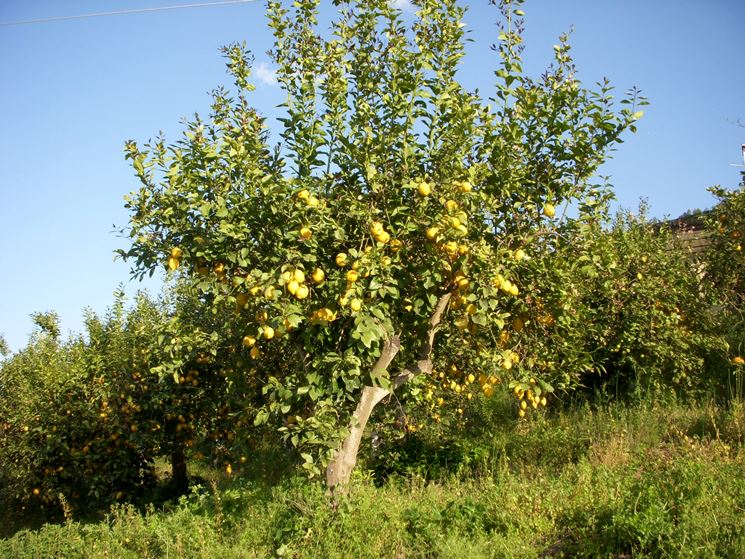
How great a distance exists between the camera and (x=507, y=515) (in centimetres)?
466

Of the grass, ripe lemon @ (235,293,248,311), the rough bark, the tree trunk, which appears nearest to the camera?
the grass

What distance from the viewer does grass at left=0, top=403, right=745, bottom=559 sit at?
4.08 meters

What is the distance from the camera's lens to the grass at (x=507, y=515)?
13.4ft

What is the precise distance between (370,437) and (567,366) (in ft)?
7.50

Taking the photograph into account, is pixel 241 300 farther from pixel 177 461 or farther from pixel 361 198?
pixel 177 461

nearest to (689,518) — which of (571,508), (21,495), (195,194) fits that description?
(571,508)

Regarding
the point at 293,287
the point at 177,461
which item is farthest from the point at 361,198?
the point at 177,461

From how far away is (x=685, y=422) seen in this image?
669 cm

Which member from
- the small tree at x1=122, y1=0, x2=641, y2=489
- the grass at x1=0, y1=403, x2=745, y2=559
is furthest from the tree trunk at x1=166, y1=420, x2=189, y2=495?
the small tree at x1=122, y1=0, x2=641, y2=489

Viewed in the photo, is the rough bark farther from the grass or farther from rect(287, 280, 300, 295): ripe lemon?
rect(287, 280, 300, 295): ripe lemon

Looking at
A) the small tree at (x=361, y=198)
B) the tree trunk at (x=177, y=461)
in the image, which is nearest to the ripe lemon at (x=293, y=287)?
the small tree at (x=361, y=198)

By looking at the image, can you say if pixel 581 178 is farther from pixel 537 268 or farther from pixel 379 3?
pixel 379 3

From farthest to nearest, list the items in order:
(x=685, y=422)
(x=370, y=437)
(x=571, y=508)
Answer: (x=370, y=437) → (x=685, y=422) → (x=571, y=508)

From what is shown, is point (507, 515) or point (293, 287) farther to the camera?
point (507, 515)
